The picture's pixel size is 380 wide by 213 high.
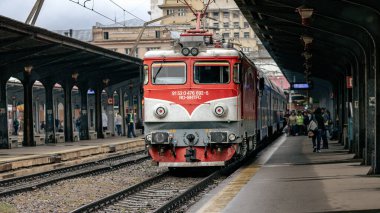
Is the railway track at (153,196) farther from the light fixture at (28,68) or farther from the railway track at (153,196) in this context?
the light fixture at (28,68)

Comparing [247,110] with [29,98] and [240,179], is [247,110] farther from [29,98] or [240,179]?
[29,98]

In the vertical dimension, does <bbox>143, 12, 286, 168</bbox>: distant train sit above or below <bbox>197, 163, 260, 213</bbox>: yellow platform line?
above

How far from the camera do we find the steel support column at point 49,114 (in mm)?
32719

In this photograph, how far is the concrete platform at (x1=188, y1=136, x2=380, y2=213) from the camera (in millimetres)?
10086

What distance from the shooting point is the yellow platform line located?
406 inches

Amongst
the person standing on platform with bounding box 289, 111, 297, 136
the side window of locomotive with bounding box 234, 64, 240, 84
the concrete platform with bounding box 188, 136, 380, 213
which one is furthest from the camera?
the person standing on platform with bounding box 289, 111, 297, 136

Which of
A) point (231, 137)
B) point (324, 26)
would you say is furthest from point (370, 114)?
point (231, 137)

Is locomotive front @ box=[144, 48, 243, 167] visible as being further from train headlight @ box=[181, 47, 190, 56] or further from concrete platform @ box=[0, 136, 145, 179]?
concrete platform @ box=[0, 136, 145, 179]

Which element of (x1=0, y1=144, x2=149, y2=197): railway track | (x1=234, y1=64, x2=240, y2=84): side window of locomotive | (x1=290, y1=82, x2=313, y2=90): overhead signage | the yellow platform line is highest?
(x1=290, y1=82, x2=313, y2=90): overhead signage

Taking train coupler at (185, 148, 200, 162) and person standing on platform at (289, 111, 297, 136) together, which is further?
person standing on platform at (289, 111, 297, 136)

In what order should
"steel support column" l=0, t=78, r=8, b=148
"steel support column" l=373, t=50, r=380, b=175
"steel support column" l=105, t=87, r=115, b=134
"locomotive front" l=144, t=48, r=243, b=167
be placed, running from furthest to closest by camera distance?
1. "steel support column" l=105, t=87, r=115, b=134
2. "steel support column" l=0, t=78, r=8, b=148
3. "locomotive front" l=144, t=48, r=243, b=167
4. "steel support column" l=373, t=50, r=380, b=175

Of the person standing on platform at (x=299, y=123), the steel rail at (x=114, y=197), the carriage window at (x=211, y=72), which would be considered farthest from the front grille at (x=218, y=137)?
the person standing on platform at (x=299, y=123)

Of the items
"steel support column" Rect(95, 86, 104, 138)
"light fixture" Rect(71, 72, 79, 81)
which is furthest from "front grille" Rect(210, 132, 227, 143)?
"steel support column" Rect(95, 86, 104, 138)

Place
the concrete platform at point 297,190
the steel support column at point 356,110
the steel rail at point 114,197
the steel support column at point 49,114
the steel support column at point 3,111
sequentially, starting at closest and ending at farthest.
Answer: the concrete platform at point 297,190 < the steel rail at point 114,197 < the steel support column at point 356,110 < the steel support column at point 3,111 < the steel support column at point 49,114
